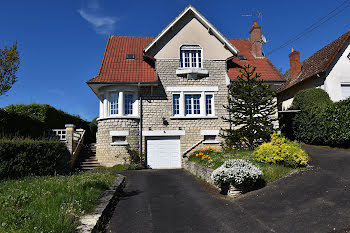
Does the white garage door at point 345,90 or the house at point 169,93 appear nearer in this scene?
the house at point 169,93

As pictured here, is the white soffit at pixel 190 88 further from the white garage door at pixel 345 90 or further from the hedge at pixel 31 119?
the white garage door at pixel 345 90

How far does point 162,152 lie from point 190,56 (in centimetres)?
663

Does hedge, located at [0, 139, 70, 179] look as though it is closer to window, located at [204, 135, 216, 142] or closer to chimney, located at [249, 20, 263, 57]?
window, located at [204, 135, 216, 142]

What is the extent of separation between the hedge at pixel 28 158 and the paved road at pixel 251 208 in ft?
12.1

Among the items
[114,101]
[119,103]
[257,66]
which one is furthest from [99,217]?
[257,66]

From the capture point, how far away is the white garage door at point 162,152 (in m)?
16.4

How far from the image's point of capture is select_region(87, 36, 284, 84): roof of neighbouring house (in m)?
16.2

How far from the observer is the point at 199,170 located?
11852 millimetres

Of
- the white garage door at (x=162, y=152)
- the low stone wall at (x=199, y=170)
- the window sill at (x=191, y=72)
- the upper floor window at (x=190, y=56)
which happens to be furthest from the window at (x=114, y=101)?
the low stone wall at (x=199, y=170)

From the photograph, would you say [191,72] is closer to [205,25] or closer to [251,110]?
[205,25]

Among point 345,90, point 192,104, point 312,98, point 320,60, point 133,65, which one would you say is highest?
point 320,60

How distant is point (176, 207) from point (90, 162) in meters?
10.4

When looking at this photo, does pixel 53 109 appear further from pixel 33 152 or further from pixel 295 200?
pixel 295 200

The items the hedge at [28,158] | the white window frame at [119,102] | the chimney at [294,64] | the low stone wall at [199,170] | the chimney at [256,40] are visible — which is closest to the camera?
the hedge at [28,158]
